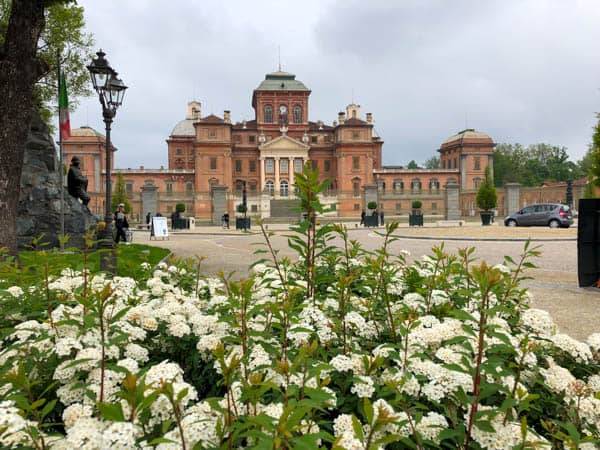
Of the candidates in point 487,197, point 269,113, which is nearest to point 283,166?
point 269,113

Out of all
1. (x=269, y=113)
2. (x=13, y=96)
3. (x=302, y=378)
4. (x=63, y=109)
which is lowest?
(x=302, y=378)

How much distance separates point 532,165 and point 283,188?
58.9 meters

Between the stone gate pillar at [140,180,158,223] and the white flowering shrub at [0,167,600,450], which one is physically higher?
the stone gate pillar at [140,180,158,223]

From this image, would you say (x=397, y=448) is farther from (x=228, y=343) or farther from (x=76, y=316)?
(x=76, y=316)

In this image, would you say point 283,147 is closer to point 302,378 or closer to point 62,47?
point 62,47

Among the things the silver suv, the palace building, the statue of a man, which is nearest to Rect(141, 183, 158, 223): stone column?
the palace building

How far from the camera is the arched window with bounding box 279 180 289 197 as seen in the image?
5808 cm

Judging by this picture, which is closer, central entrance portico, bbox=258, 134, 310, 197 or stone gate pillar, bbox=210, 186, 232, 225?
stone gate pillar, bbox=210, 186, 232, 225

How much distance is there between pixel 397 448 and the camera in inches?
59.2

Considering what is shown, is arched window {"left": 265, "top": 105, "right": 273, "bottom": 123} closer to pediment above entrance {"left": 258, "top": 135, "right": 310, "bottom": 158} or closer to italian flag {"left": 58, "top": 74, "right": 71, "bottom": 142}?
pediment above entrance {"left": 258, "top": 135, "right": 310, "bottom": 158}

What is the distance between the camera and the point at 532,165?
295 feet

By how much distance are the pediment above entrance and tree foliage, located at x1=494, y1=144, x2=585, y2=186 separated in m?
45.7

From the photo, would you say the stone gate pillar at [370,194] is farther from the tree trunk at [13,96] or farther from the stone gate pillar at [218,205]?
the tree trunk at [13,96]

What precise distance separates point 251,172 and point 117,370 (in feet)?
212
